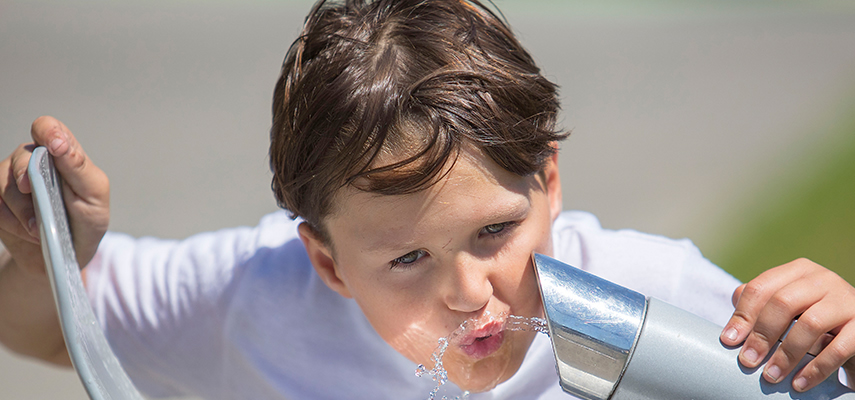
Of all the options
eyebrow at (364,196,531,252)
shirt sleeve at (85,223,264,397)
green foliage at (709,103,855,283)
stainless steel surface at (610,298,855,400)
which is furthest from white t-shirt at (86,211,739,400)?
green foliage at (709,103,855,283)

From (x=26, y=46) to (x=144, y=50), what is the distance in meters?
0.30

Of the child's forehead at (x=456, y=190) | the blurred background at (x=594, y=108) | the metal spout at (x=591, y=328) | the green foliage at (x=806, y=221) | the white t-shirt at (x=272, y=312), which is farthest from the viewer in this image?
the blurred background at (x=594, y=108)

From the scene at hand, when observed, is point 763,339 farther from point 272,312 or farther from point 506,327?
point 272,312

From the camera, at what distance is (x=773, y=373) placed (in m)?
0.38

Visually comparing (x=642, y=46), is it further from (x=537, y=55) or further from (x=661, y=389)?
(x=661, y=389)

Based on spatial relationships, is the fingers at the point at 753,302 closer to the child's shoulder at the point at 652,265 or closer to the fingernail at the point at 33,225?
the child's shoulder at the point at 652,265

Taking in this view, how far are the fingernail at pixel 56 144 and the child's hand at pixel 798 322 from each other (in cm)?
49

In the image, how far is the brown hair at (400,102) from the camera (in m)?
0.49

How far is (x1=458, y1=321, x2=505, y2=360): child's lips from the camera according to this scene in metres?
0.52

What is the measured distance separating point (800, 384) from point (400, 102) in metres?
0.30

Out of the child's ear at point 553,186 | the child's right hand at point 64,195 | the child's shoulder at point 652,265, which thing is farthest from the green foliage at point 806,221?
the child's right hand at point 64,195

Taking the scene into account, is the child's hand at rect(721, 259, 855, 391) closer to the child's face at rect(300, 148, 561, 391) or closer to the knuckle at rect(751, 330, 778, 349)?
the knuckle at rect(751, 330, 778, 349)

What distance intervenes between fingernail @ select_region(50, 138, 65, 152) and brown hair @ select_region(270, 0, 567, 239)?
164 mm

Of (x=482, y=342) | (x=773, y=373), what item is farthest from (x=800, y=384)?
(x=482, y=342)
